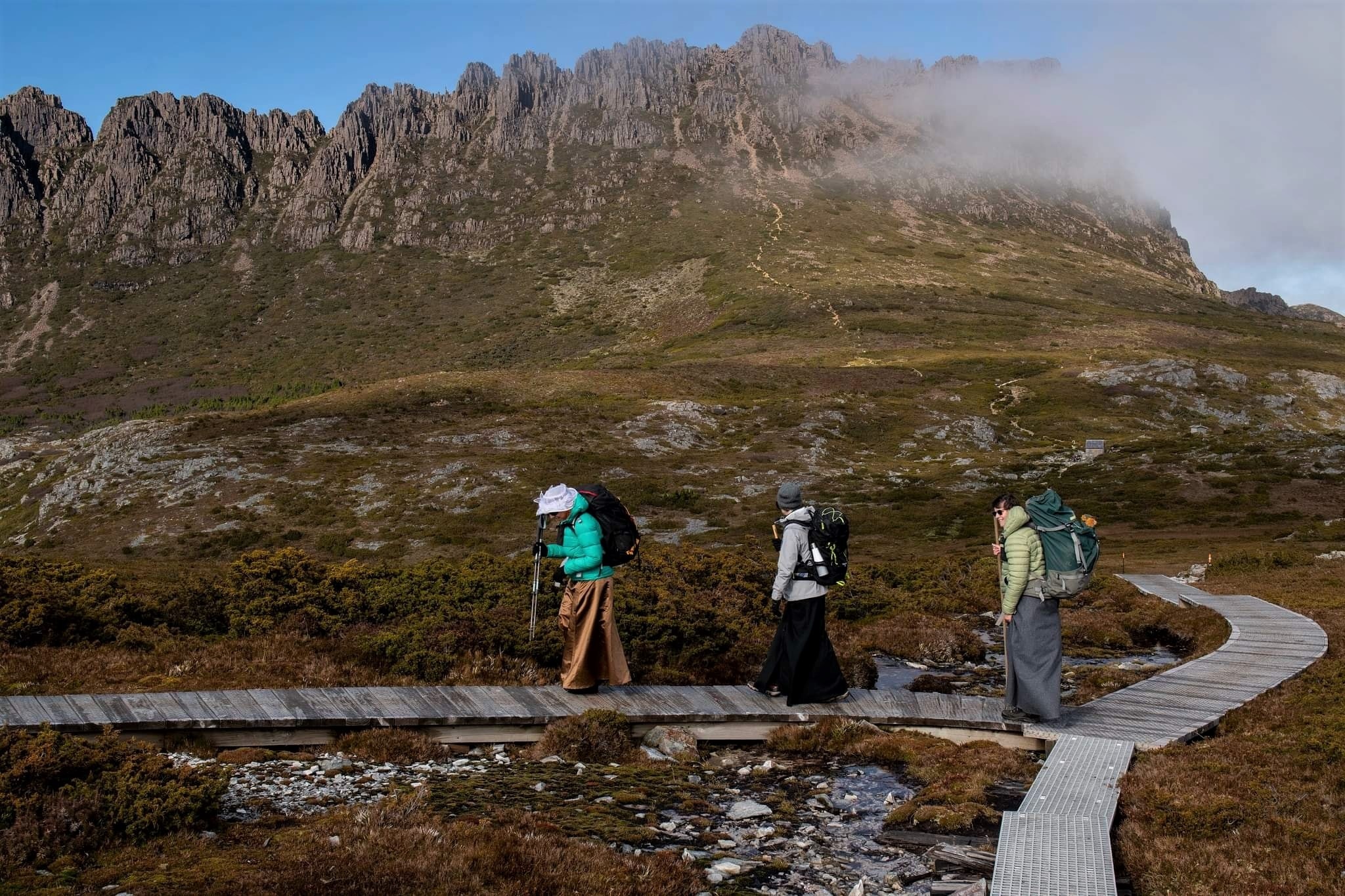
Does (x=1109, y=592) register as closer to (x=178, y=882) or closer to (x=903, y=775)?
(x=903, y=775)

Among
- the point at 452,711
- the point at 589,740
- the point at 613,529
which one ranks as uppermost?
the point at 613,529

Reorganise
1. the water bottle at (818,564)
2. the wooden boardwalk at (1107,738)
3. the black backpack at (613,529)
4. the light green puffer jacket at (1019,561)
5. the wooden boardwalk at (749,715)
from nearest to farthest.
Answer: the wooden boardwalk at (1107,738)
the wooden boardwalk at (749,715)
the light green puffer jacket at (1019,561)
the water bottle at (818,564)
the black backpack at (613,529)

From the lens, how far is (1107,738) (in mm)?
12805

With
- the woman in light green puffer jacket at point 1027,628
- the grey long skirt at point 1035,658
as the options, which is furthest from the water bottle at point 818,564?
the grey long skirt at point 1035,658

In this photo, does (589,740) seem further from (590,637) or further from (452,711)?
(590,637)

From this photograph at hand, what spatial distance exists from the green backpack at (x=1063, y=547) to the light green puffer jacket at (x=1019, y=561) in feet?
0.33

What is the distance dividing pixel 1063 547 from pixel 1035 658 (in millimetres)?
1719

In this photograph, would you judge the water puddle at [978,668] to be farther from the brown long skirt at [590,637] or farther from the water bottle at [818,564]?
the brown long skirt at [590,637]

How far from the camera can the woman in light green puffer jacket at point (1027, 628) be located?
13914 mm

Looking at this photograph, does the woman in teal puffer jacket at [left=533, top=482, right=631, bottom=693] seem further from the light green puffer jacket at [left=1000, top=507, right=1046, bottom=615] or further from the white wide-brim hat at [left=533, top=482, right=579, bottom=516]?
the light green puffer jacket at [left=1000, top=507, right=1046, bottom=615]

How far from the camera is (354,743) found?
12.4m

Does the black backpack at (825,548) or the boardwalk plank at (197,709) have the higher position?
the black backpack at (825,548)

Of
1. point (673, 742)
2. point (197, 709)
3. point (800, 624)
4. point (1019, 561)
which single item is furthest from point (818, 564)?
point (197, 709)

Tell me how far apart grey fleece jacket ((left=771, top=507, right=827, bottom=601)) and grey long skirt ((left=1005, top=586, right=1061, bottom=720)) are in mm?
2932
